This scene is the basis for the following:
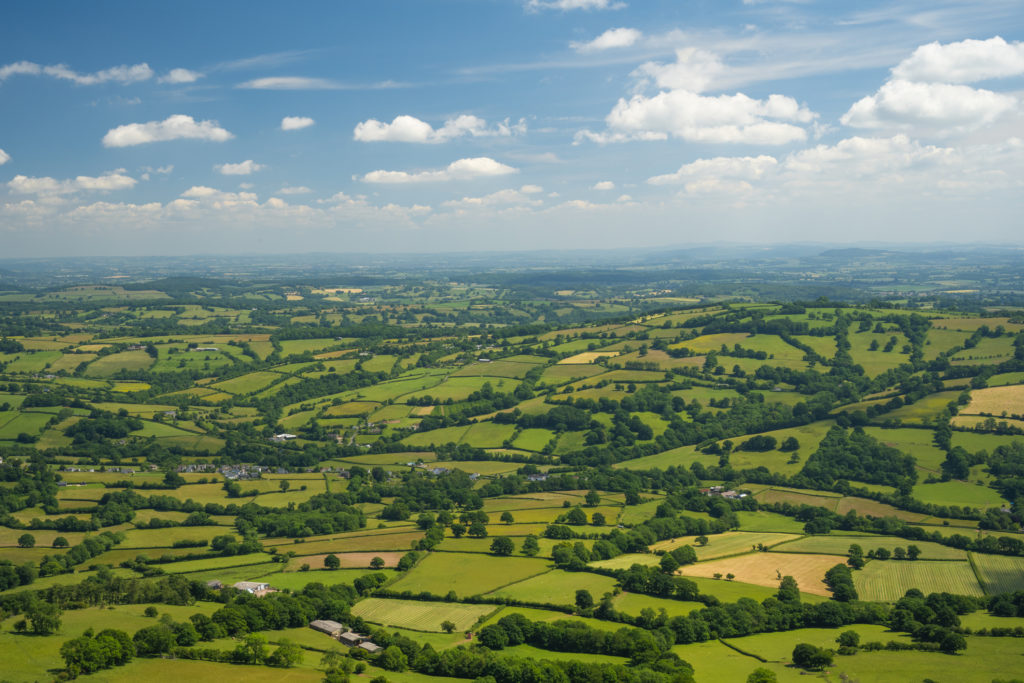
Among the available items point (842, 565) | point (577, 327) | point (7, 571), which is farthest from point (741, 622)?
point (577, 327)

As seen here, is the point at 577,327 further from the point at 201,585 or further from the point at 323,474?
the point at 201,585

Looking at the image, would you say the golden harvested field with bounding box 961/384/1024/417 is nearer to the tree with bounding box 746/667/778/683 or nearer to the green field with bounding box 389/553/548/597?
the green field with bounding box 389/553/548/597

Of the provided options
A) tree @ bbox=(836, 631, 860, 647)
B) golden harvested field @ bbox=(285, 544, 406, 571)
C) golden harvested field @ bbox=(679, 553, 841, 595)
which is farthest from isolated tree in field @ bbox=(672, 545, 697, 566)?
golden harvested field @ bbox=(285, 544, 406, 571)

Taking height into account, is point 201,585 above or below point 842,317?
below

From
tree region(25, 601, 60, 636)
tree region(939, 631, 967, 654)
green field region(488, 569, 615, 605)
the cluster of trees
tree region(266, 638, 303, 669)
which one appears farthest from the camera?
green field region(488, 569, 615, 605)

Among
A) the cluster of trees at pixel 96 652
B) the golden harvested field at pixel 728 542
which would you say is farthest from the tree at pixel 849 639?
the cluster of trees at pixel 96 652

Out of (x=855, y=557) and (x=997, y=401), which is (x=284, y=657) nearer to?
(x=855, y=557)

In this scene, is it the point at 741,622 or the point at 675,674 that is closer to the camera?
the point at 675,674
